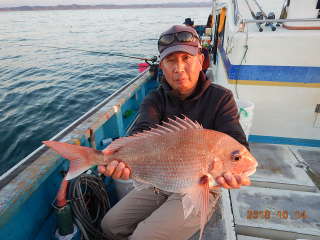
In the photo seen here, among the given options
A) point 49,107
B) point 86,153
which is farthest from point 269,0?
point 49,107

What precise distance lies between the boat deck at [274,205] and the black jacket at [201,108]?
104cm

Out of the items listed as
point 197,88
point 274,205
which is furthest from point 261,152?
point 197,88

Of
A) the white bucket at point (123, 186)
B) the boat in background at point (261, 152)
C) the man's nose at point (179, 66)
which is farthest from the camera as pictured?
the white bucket at point (123, 186)

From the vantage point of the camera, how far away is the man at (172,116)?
1999mm

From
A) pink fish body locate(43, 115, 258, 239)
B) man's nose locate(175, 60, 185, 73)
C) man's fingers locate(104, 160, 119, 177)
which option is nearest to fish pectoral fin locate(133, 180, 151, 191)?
pink fish body locate(43, 115, 258, 239)

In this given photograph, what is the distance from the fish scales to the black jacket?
41cm

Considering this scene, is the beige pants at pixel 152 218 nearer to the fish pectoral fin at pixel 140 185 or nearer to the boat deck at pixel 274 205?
the boat deck at pixel 274 205

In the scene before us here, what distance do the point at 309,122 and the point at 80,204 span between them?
4274mm

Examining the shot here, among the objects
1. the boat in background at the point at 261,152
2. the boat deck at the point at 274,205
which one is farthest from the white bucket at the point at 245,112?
the boat deck at the point at 274,205

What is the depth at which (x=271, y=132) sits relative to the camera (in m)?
4.19

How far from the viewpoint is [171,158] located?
183cm

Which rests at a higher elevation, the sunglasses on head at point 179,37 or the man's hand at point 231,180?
the sunglasses on head at point 179,37

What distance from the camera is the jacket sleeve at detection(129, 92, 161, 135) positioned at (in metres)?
2.32

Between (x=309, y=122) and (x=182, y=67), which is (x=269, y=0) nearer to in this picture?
(x=309, y=122)
